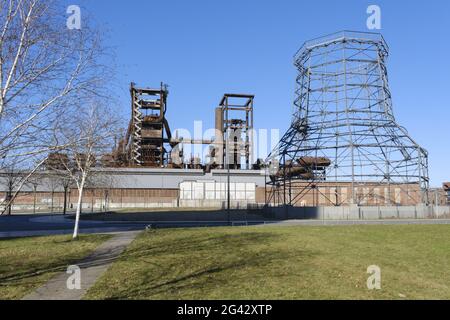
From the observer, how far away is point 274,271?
9820mm

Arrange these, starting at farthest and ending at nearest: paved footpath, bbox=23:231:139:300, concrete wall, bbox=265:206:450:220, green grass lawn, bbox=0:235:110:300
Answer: concrete wall, bbox=265:206:450:220, green grass lawn, bbox=0:235:110:300, paved footpath, bbox=23:231:139:300

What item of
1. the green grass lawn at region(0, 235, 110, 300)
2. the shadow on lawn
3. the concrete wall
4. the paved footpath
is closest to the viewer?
the paved footpath

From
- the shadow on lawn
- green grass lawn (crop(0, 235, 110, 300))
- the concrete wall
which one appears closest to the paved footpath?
green grass lawn (crop(0, 235, 110, 300))

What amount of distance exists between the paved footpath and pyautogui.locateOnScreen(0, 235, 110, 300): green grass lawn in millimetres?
288

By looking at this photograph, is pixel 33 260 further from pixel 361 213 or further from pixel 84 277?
pixel 361 213

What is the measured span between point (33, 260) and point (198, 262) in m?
5.80

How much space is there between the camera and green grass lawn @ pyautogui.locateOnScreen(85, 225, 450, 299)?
7.72 m

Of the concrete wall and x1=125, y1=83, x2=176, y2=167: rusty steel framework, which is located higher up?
x1=125, y1=83, x2=176, y2=167: rusty steel framework

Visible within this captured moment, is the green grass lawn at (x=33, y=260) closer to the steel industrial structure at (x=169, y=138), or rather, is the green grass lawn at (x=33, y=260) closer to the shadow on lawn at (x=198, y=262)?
the shadow on lawn at (x=198, y=262)

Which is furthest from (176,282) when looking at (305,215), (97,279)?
(305,215)

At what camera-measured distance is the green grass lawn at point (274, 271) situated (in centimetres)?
772

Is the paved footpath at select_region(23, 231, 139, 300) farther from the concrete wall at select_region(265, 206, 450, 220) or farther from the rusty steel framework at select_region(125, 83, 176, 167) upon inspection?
the rusty steel framework at select_region(125, 83, 176, 167)
